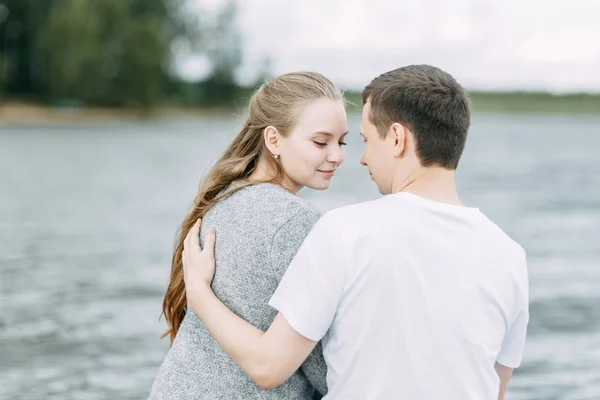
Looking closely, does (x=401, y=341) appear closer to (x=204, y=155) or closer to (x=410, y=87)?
(x=410, y=87)

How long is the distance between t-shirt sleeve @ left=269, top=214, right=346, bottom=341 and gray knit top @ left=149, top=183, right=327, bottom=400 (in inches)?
11.1

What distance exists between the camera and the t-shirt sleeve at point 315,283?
2064 millimetres

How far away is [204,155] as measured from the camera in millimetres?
38594

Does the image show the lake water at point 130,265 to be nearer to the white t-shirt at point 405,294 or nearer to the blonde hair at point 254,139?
the blonde hair at point 254,139

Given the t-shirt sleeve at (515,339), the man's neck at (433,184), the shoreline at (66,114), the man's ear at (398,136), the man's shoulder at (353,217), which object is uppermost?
the man's ear at (398,136)

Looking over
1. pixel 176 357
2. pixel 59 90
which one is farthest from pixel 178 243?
pixel 59 90

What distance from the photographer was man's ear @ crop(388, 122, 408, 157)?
2.18 meters

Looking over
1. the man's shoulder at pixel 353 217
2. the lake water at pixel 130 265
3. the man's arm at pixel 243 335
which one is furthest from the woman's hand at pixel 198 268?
the lake water at pixel 130 265

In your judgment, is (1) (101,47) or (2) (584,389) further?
(1) (101,47)

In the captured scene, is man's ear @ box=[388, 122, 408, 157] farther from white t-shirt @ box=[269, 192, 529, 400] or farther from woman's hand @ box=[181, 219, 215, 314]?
woman's hand @ box=[181, 219, 215, 314]

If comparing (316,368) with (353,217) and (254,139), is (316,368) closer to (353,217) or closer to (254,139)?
(353,217)

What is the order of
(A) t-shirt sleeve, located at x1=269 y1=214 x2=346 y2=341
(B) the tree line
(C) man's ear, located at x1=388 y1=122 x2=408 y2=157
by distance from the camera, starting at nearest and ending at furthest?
(A) t-shirt sleeve, located at x1=269 y1=214 x2=346 y2=341
(C) man's ear, located at x1=388 y1=122 x2=408 y2=157
(B) the tree line

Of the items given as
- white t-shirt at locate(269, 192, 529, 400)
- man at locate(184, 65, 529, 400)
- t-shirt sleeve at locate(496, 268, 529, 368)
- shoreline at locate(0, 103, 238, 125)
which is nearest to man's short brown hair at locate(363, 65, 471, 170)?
man at locate(184, 65, 529, 400)

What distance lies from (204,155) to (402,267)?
121ft
